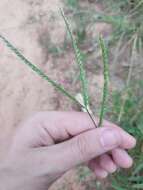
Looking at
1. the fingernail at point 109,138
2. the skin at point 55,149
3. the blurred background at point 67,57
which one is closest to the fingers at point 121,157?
the skin at point 55,149

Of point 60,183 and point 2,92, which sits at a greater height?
point 2,92

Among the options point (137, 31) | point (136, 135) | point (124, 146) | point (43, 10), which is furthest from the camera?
point (43, 10)

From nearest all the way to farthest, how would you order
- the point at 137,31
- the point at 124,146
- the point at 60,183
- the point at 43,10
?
the point at 124,146
the point at 60,183
the point at 137,31
the point at 43,10

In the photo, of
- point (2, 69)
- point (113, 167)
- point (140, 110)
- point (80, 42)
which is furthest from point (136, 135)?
point (2, 69)

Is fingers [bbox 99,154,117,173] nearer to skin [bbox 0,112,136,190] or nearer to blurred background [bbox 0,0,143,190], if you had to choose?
skin [bbox 0,112,136,190]

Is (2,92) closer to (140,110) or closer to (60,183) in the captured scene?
(60,183)

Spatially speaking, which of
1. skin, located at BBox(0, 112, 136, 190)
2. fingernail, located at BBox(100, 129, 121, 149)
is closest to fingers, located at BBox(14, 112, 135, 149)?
skin, located at BBox(0, 112, 136, 190)

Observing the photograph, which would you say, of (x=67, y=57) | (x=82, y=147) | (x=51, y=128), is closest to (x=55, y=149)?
(x=82, y=147)

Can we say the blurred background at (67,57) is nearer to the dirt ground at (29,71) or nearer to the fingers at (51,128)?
the dirt ground at (29,71)
